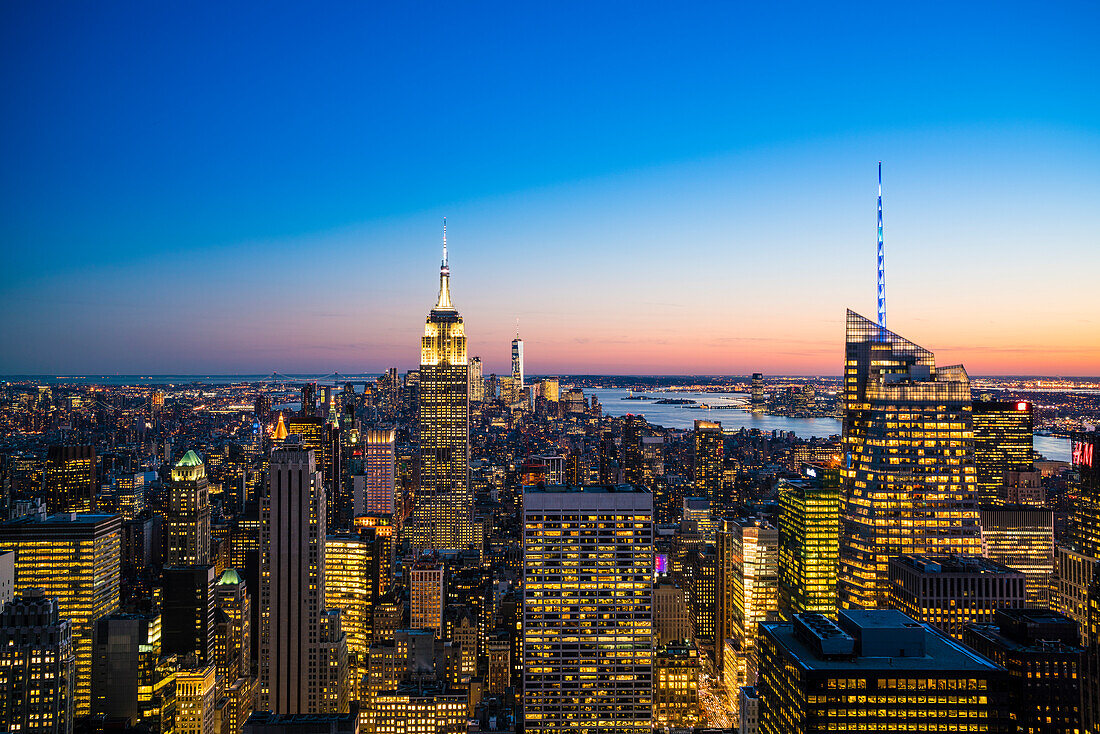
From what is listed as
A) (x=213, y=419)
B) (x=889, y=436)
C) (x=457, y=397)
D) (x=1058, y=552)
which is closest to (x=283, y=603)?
(x=213, y=419)

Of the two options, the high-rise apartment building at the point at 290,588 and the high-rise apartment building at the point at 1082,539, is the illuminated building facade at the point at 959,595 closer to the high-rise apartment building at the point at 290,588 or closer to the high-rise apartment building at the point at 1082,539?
the high-rise apartment building at the point at 1082,539

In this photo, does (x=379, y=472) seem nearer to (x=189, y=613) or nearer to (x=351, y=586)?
(x=351, y=586)

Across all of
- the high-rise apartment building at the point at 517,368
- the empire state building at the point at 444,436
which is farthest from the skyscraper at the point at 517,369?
the empire state building at the point at 444,436

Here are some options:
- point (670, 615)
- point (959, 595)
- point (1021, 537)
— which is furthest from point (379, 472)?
point (959, 595)

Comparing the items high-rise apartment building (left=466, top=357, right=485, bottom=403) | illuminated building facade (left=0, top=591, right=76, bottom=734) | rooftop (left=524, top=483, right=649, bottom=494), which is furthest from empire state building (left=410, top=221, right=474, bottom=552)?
illuminated building facade (left=0, top=591, right=76, bottom=734)

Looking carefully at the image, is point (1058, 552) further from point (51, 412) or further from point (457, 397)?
point (457, 397)

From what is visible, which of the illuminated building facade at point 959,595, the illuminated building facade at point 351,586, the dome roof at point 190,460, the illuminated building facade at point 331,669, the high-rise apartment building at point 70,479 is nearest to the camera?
the illuminated building facade at point 959,595

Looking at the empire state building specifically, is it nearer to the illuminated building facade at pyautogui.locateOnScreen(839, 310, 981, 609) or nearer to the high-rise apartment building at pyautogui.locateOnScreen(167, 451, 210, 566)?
the high-rise apartment building at pyautogui.locateOnScreen(167, 451, 210, 566)
